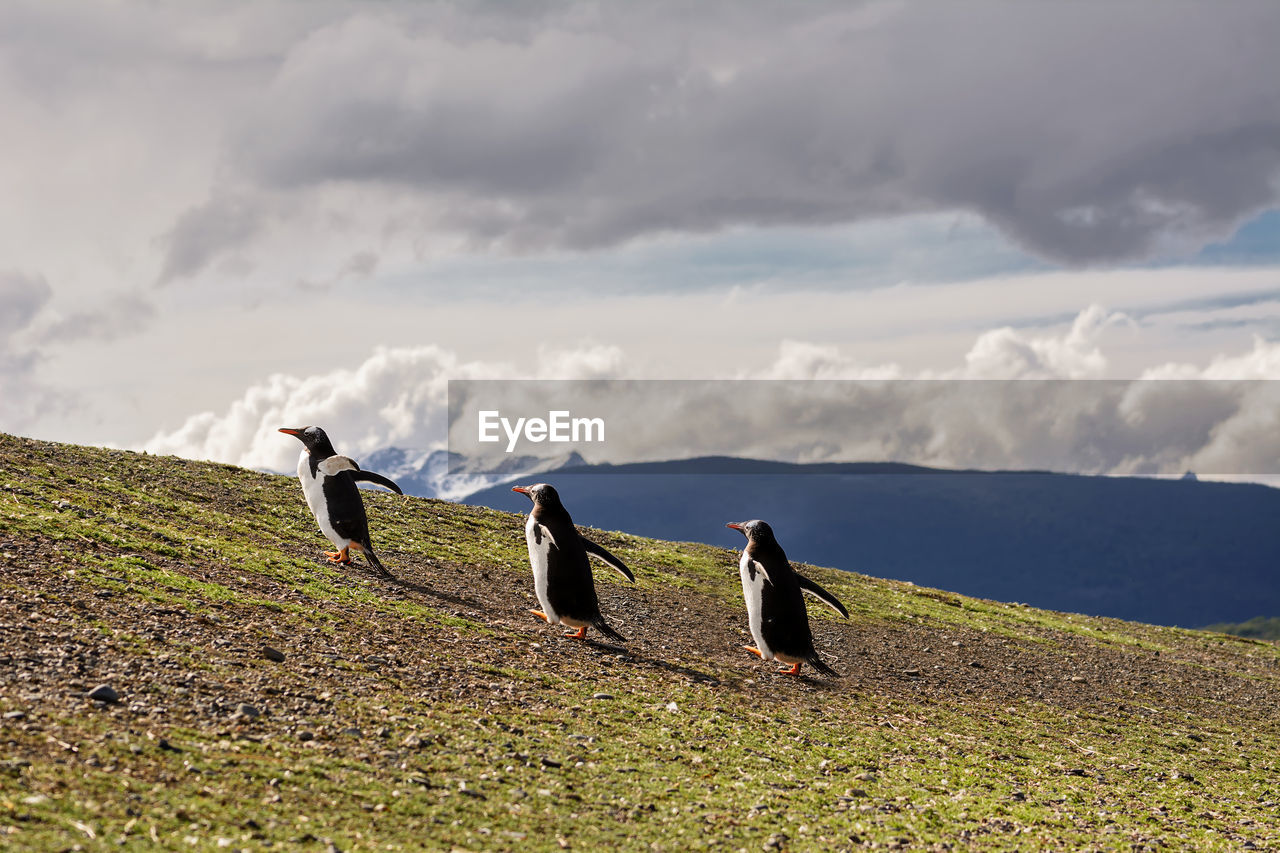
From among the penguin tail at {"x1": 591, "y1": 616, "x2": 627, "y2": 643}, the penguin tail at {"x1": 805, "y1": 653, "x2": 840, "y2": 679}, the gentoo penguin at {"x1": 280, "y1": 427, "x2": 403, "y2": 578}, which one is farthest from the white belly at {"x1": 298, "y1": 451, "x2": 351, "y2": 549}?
the penguin tail at {"x1": 805, "y1": 653, "x2": 840, "y2": 679}

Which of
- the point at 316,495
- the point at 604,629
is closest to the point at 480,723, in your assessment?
the point at 604,629

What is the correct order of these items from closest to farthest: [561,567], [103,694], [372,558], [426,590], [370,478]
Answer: [103,694] < [561,567] < [370,478] < [426,590] < [372,558]

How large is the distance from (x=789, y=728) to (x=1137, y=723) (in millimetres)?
9999

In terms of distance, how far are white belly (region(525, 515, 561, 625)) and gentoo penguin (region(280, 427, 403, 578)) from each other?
10.9 ft

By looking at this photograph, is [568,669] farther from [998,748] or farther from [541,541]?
[998,748]

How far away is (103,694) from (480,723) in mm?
4016

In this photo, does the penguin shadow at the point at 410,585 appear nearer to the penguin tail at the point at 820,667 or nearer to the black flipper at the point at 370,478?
the black flipper at the point at 370,478

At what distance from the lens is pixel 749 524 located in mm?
17422

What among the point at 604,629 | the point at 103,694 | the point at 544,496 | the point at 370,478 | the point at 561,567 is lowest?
the point at 103,694

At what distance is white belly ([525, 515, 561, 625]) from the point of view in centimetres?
1675

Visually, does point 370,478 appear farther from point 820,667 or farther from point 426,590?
point 820,667

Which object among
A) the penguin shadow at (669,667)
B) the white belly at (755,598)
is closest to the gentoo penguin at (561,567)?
the penguin shadow at (669,667)

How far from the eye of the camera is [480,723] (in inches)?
444

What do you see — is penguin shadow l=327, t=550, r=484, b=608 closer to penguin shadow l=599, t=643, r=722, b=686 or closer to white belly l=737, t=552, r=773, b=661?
penguin shadow l=599, t=643, r=722, b=686
